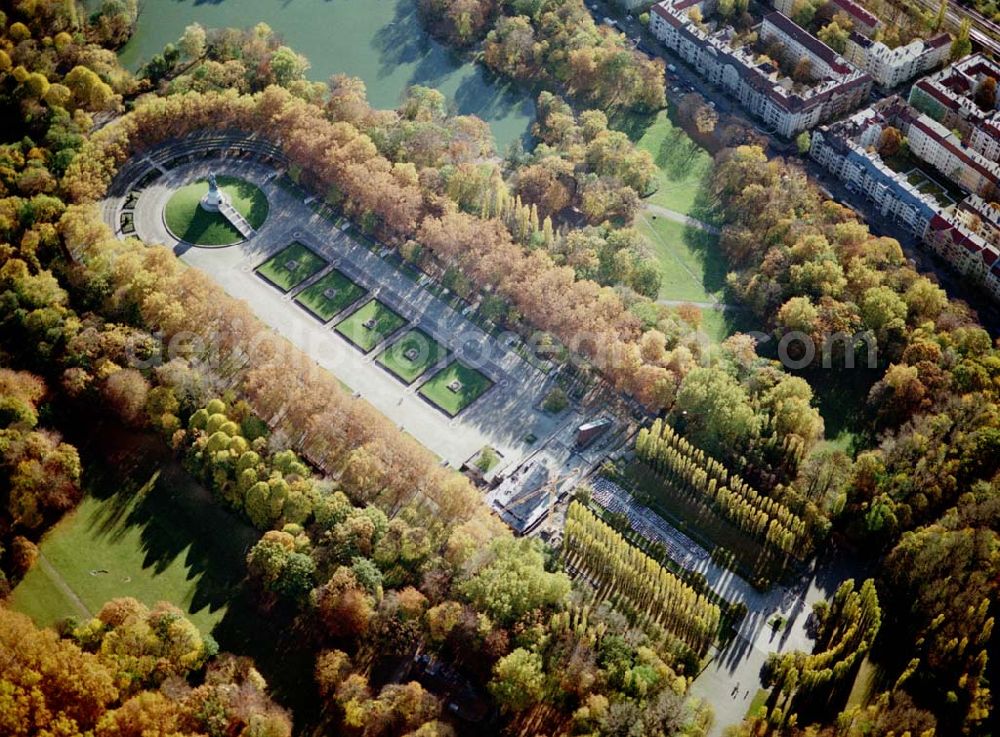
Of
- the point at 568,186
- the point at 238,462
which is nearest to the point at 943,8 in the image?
the point at 568,186

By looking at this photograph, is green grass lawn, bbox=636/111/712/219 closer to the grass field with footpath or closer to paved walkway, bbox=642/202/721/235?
paved walkway, bbox=642/202/721/235

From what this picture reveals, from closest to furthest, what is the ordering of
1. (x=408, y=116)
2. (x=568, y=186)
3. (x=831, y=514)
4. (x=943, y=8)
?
(x=831, y=514), (x=568, y=186), (x=408, y=116), (x=943, y=8)

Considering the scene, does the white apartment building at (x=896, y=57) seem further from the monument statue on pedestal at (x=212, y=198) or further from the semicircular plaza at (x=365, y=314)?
the monument statue on pedestal at (x=212, y=198)

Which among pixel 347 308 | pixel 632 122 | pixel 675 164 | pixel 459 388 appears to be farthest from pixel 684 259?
pixel 347 308

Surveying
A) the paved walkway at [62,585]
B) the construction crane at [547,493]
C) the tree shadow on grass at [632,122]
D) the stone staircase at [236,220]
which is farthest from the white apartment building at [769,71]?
the paved walkway at [62,585]

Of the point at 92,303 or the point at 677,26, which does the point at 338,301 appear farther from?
the point at 677,26

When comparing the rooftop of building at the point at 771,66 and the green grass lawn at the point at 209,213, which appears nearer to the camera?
the green grass lawn at the point at 209,213

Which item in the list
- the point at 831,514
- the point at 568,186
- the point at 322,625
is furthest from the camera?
the point at 568,186
